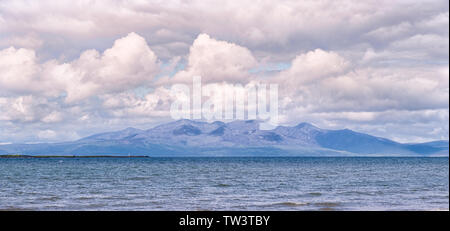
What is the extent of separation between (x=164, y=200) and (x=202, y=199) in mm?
3884

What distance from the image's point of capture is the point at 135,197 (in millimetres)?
51875
